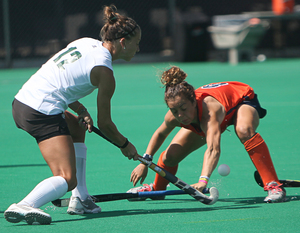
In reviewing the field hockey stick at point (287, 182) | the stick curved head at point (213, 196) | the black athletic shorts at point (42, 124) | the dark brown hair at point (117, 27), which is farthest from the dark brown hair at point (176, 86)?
the field hockey stick at point (287, 182)

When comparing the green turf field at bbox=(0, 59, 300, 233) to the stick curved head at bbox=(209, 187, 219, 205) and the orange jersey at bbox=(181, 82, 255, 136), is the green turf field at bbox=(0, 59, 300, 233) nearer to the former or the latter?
the stick curved head at bbox=(209, 187, 219, 205)

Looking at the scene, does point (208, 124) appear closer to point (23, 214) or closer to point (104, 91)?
A: point (104, 91)

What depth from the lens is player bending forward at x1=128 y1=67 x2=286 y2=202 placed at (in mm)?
3352

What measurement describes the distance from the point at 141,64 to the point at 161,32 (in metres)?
1.49

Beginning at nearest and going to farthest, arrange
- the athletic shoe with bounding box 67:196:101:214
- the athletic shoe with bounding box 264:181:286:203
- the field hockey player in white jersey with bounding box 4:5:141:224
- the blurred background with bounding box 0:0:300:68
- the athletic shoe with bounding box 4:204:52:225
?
the athletic shoe with bounding box 4:204:52:225 < the field hockey player in white jersey with bounding box 4:5:141:224 < the athletic shoe with bounding box 67:196:101:214 < the athletic shoe with bounding box 264:181:286:203 < the blurred background with bounding box 0:0:300:68

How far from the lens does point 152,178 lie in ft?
14.4

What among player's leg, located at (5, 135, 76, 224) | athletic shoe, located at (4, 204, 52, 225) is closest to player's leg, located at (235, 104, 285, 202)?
player's leg, located at (5, 135, 76, 224)

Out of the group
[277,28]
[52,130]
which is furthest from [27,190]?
[277,28]

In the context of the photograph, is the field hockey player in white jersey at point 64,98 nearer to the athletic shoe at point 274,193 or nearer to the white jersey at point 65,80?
the white jersey at point 65,80

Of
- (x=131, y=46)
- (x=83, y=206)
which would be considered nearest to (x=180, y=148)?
(x=83, y=206)

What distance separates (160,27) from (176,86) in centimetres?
1445

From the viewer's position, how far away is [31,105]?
3078 mm

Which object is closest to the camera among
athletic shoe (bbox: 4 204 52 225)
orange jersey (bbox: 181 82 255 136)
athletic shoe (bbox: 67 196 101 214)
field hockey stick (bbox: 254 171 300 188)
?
athletic shoe (bbox: 4 204 52 225)

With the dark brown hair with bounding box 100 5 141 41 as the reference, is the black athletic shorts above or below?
below
